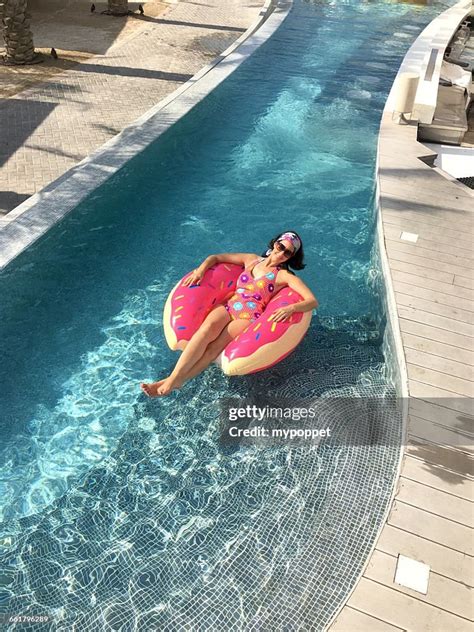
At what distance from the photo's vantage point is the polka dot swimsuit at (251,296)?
551cm

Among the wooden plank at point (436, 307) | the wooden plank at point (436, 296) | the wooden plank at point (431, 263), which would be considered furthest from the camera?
the wooden plank at point (431, 263)

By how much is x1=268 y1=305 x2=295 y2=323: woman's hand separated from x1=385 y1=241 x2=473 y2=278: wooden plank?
7.06 ft

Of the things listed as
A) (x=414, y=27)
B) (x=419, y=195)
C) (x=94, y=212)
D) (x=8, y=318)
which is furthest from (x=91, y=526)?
(x=414, y=27)

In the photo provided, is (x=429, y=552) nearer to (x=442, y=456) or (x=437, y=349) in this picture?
(x=442, y=456)

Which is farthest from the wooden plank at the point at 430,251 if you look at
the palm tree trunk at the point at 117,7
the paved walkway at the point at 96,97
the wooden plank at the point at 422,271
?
the palm tree trunk at the point at 117,7

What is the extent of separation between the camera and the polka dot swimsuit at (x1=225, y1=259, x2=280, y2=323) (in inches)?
217

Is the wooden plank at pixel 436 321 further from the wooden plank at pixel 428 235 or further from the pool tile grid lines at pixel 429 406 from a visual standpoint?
the wooden plank at pixel 428 235

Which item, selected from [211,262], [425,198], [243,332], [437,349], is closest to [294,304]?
[243,332]

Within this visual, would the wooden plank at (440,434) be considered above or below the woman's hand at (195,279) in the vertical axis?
below

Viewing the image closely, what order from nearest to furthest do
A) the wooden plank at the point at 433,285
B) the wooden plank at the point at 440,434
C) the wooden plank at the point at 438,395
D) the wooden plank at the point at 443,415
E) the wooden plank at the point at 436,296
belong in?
1. the wooden plank at the point at 440,434
2. the wooden plank at the point at 443,415
3. the wooden plank at the point at 438,395
4. the wooden plank at the point at 436,296
5. the wooden plank at the point at 433,285

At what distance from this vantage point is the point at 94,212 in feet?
26.9

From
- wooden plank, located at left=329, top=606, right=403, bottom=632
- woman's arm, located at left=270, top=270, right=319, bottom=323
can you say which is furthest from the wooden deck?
woman's arm, located at left=270, top=270, right=319, bottom=323

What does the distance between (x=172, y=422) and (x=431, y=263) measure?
3899 mm

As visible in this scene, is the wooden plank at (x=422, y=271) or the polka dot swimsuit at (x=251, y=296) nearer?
→ the polka dot swimsuit at (x=251, y=296)
